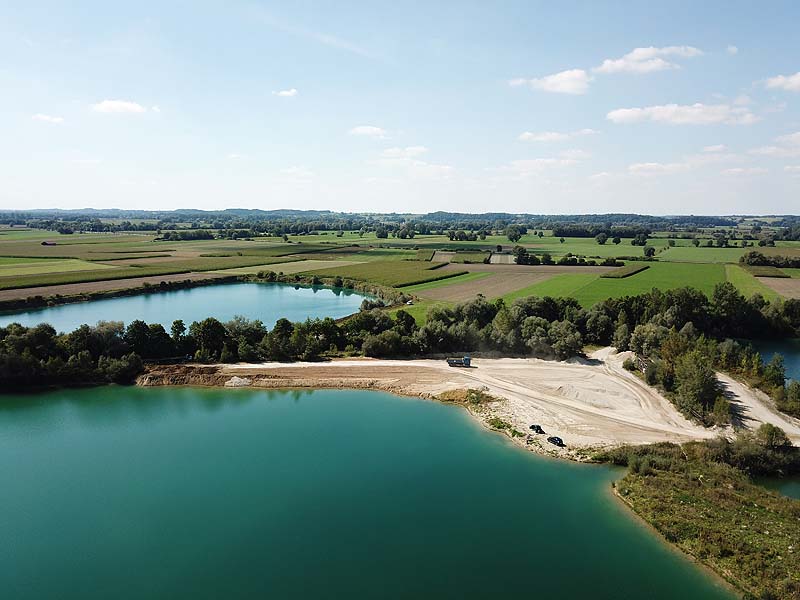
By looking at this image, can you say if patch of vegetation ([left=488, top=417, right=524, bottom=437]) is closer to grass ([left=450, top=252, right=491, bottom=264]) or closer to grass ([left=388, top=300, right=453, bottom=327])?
grass ([left=388, top=300, right=453, bottom=327])

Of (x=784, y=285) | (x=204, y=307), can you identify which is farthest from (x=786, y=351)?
(x=204, y=307)

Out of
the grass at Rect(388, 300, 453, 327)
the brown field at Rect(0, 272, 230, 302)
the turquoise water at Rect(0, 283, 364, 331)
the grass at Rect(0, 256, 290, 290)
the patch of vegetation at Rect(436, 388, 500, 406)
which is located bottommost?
the patch of vegetation at Rect(436, 388, 500, 406)

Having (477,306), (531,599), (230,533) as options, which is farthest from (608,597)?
(477,306)

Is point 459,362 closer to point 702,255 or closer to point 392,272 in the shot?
point 392,272

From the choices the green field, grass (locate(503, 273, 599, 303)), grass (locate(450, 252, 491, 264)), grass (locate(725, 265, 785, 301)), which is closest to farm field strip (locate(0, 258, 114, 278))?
grass (locate(450, 252, 491, 264))

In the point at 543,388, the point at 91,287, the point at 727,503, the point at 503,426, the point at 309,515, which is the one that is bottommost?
the point at 309,515

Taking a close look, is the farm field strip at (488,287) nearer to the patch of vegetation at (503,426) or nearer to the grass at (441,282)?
the grass at (441,282)

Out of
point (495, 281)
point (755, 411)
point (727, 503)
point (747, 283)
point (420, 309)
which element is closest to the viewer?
point (727, 503)
